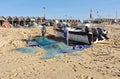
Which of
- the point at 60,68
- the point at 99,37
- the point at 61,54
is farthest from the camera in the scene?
the point at 99,37

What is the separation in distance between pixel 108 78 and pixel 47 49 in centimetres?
780

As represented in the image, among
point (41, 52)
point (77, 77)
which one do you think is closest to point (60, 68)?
point (77, 77)

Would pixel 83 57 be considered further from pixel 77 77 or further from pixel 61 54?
pixel 77 77

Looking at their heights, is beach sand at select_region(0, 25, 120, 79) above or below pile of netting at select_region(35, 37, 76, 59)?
below

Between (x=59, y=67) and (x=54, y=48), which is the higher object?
(x=54, y=48)

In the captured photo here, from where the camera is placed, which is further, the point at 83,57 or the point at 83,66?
the point at 83,57

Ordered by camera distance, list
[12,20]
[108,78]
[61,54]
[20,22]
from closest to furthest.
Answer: [108,78]
[61,54]
[12,20]
[20,22]

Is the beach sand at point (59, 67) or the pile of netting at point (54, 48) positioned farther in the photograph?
the pile of netting at point (54, 48)

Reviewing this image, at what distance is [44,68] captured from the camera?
1066cm

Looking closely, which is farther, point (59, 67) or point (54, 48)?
point (54, 48)

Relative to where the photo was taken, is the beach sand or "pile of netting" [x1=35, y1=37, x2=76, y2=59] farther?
"pile of netting" [x1=35, y1=37, x2=76, y2=59]

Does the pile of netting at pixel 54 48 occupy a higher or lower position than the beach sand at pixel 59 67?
higher

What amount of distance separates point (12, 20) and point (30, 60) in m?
55.0

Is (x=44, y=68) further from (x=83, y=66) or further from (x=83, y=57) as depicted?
(x=83, y=57)
